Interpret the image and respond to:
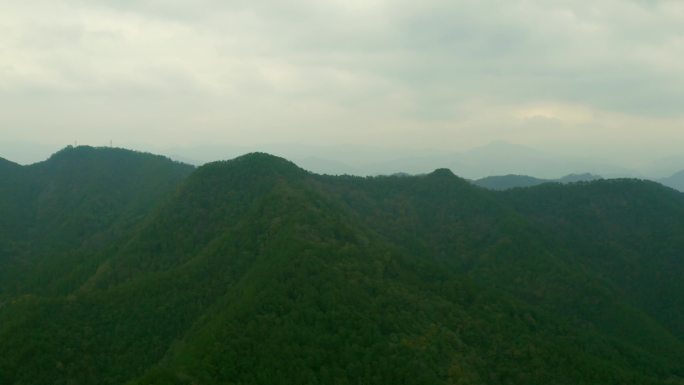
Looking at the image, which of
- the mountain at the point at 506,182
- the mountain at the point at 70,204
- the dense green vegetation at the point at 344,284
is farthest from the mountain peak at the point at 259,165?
the mountain at the point at 506,182

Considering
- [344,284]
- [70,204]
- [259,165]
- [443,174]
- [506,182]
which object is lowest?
→ [344,284]

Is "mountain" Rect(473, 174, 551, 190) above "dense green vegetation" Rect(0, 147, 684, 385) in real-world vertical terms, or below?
above

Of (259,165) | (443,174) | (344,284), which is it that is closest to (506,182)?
(443,174)

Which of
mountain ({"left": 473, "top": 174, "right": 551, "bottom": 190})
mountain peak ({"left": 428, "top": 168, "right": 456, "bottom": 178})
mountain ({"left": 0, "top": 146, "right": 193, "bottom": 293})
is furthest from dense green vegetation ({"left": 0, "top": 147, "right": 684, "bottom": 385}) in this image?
mountain ({"left": 473, "top": 174, "right": 551, "bottom": 190})

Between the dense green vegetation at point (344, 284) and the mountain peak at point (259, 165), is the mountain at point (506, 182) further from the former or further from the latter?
the mountain peak at point (259, 165)

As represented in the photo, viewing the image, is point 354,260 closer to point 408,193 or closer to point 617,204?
point 408,193

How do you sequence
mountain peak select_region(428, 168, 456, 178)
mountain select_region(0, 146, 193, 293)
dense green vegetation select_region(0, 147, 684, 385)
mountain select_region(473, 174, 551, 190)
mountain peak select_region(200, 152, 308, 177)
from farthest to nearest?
1. mountain select_region(473, 174, 551, 190)
2. mountain peak select_region(428, 168, 456, 178)
3. mountain select_region(0, 146, 193, 293)
4. mountain peak select_region(200, 152, 308, 177)
5. dense green vegetation select_region(0, 147, 684, 385)

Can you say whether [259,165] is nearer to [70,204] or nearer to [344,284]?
[344,284]

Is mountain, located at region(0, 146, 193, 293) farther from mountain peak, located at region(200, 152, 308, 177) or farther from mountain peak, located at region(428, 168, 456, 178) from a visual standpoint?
mountain peak, located at region(428, 168, 456, 178)

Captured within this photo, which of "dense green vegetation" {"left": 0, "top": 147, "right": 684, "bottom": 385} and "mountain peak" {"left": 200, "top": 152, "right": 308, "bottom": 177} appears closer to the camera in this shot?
"dense green vegetation" {"left": 0, "top": 147, "right": 684, "bottom": 385}

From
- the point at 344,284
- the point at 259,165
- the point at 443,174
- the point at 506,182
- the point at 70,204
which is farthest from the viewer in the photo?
the point at 506,182
